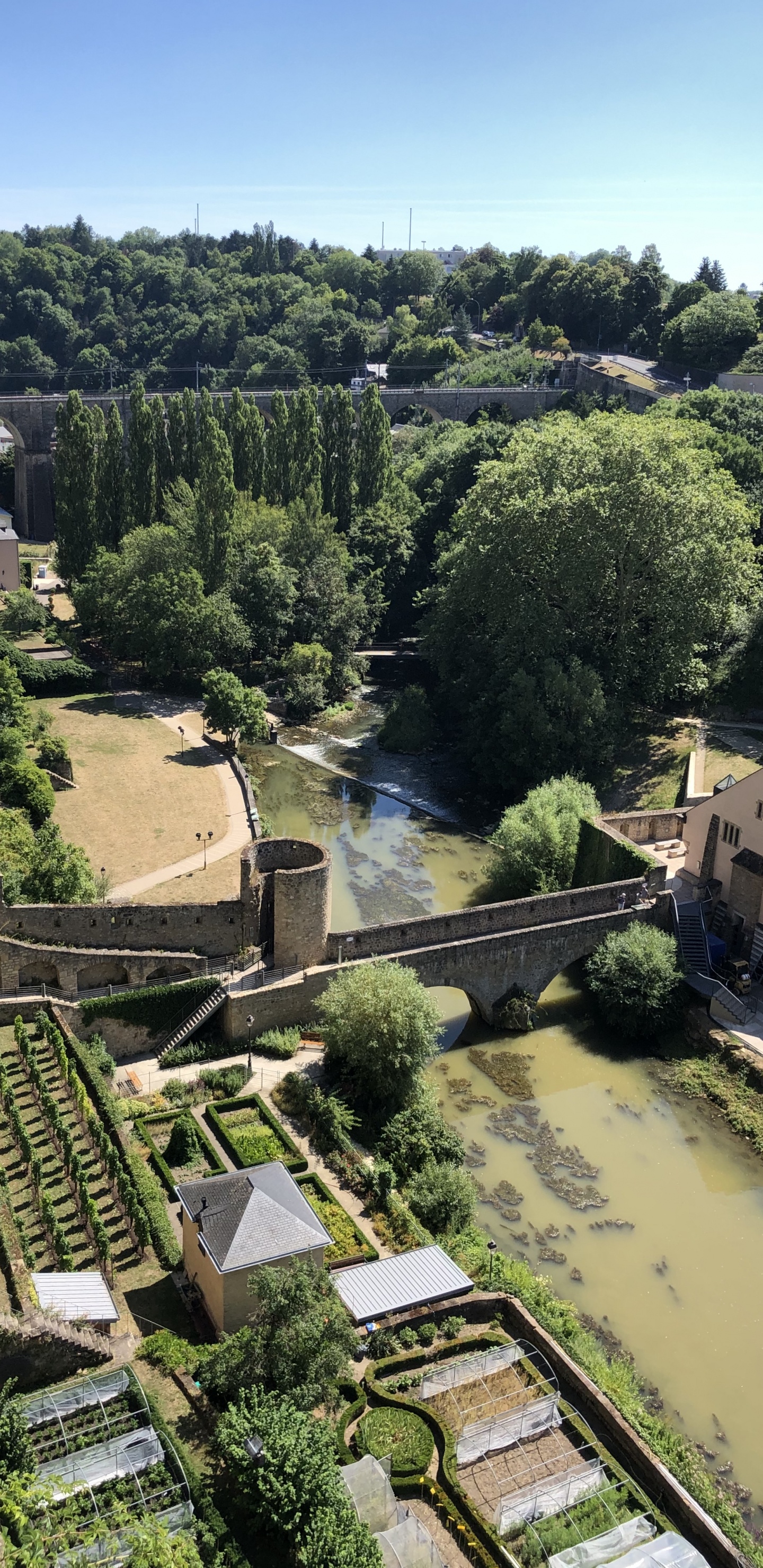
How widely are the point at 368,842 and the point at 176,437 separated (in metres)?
29.0

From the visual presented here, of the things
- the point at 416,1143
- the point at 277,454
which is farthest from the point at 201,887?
the point at 277,454

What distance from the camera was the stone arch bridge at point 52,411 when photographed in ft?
246

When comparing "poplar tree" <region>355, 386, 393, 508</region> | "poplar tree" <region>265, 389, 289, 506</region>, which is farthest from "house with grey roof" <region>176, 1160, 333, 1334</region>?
"poplar tree" <region>355, 386, 393, 508</region>

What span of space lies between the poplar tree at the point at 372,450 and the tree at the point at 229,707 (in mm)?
23398

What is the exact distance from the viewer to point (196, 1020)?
92.6 ft

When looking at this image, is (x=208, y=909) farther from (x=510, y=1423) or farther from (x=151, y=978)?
(x=510, y=1423)

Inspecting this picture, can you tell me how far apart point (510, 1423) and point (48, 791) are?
2679 centimetres

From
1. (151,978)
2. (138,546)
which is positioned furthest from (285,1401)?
(138,546)

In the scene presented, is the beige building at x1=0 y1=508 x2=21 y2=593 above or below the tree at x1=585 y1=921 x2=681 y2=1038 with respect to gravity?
above

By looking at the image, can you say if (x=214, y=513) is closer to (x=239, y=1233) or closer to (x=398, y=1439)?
(x=239, y=1233)

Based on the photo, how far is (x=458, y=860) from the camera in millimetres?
41562

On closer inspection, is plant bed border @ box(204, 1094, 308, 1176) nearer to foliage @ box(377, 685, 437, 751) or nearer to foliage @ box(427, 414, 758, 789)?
foliage @ box(427, 414, 758, 789)

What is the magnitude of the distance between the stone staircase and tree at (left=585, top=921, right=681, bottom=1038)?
10.0m

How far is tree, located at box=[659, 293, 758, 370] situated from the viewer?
253ft
